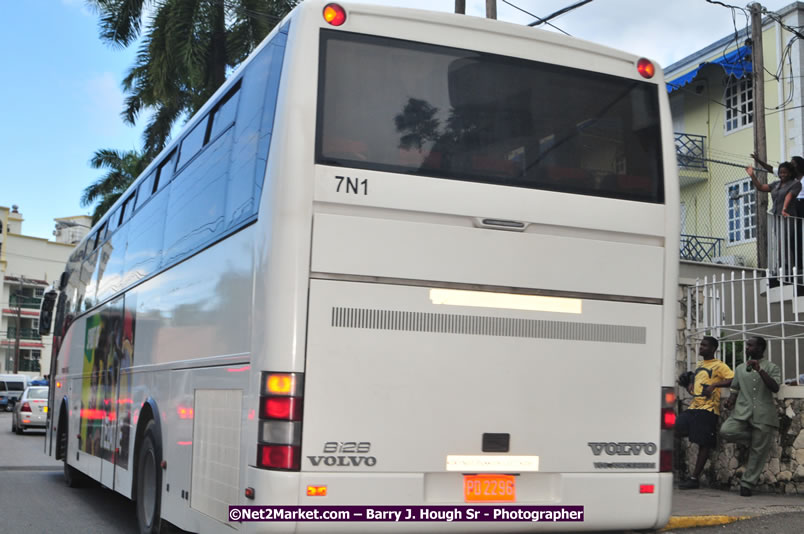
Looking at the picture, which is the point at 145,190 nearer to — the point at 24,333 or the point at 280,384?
the point at 280,384

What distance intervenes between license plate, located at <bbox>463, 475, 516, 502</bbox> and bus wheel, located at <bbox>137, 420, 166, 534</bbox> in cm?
317

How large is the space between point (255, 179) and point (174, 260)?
7.51 ft

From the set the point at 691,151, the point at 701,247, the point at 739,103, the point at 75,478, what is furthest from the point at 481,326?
the point at 691,151

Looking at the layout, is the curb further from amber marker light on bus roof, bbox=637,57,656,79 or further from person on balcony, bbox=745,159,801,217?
person on balcony, bbox=745,159,801,217

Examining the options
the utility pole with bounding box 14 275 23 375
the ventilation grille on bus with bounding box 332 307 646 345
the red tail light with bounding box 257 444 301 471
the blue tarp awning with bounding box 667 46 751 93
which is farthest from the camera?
the utility pole with bounding box 14 275 23 375

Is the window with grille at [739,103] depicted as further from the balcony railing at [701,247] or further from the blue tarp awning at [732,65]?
the balcony railing at [701,247]

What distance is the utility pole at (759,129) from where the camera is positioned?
58.0 ft

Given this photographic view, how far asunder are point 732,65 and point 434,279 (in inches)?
890

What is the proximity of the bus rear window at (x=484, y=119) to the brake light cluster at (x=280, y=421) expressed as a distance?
52.1 inches

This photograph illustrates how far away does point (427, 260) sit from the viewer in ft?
19.7

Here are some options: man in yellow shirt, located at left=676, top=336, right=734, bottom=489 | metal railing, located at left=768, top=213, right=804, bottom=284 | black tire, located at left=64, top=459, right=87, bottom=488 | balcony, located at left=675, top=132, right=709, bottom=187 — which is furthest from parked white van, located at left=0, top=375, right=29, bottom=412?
man in yellow shirt, located at left=676, top=336, right=734, bottom=489

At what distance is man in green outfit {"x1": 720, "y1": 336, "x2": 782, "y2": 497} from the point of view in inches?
436

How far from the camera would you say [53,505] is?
12078 mm

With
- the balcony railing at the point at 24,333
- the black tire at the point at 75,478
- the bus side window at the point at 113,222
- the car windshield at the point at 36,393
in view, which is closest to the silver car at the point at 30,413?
the car windshield at the point at 36,393
